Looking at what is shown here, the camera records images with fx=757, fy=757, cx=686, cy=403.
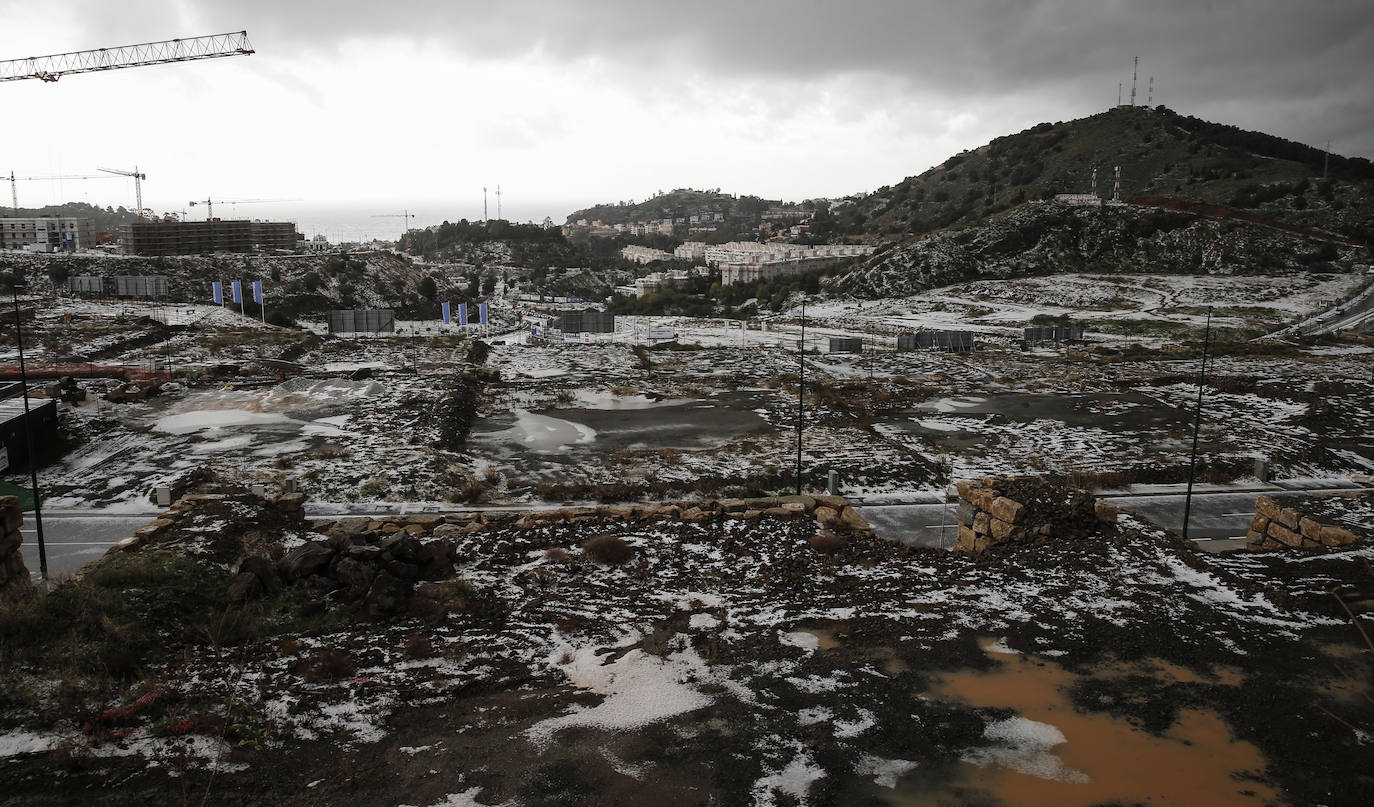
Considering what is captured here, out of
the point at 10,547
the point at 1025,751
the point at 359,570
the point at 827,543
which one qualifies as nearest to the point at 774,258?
the point at 827,543

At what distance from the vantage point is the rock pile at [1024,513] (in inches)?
644

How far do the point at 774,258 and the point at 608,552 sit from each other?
146964 millimetres

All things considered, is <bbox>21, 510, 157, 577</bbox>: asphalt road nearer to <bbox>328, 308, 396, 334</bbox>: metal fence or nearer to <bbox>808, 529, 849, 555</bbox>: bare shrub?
<bbox>808, 529, 849, 555</bbox>: bare shrub

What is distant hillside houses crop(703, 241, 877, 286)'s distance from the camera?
138m

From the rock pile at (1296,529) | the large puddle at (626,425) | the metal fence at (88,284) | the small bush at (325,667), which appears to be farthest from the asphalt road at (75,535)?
the metal fence at (88,284)

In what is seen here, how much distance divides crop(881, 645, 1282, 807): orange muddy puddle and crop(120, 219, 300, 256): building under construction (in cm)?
10839

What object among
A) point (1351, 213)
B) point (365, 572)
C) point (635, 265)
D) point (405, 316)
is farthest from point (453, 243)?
point (365, 572)

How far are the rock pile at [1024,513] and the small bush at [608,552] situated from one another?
7.25 metres

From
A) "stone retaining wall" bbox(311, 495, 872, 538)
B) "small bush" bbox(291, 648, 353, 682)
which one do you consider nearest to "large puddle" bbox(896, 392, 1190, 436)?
"stone retaining wall" bbox(311, 495, 872, 538)

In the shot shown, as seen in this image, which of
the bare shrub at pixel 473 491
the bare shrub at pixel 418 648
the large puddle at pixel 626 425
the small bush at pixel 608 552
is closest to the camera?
the bare shrub at pixel 418 648

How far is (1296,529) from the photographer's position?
17.1m

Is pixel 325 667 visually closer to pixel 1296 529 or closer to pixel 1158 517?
pixel 1296 529

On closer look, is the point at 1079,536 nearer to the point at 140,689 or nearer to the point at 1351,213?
the point at 140,689

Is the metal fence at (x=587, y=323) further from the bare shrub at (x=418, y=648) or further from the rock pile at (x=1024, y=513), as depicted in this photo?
the bare shrub at (x=418, y=648)
